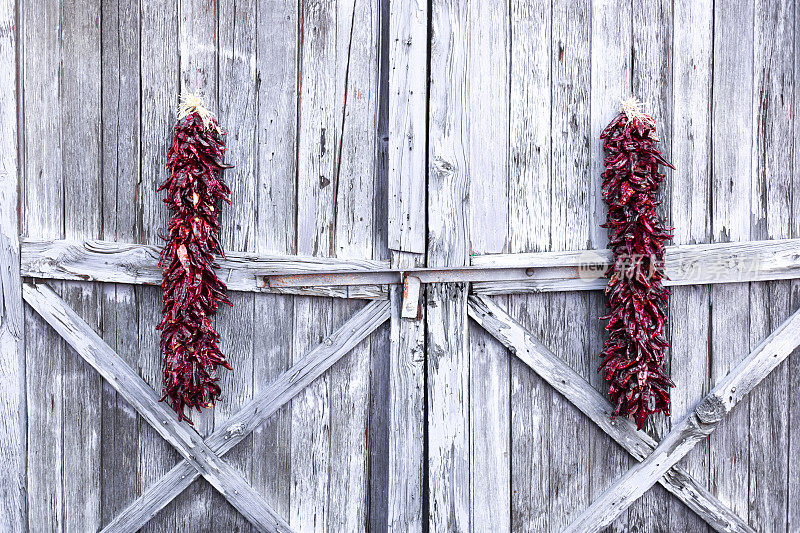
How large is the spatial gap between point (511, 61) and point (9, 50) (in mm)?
2465

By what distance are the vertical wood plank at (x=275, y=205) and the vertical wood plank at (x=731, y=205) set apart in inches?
87.0

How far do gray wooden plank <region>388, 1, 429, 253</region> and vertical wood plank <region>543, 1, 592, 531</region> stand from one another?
0.68 meters

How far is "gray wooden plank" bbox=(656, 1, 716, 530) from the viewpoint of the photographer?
253 cm

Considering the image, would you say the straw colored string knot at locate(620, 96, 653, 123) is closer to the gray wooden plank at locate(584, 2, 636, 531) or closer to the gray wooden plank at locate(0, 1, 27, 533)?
the gray wooden plank at locate(584, 2, 636, 531)

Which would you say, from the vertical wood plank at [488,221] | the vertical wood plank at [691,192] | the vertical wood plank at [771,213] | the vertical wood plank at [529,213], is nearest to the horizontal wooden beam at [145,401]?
the vertical wood plank at [488,221]

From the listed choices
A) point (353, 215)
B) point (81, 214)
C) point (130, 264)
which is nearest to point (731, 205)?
point (353, 215)

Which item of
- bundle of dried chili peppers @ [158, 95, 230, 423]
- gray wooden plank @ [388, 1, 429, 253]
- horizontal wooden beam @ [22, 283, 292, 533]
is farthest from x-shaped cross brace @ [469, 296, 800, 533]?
horizontal wooden beam @ [22, 283, 292, 533]

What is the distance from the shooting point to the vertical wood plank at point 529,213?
247cm

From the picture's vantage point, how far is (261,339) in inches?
97.9

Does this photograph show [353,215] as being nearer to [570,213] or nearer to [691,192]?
[570,213]

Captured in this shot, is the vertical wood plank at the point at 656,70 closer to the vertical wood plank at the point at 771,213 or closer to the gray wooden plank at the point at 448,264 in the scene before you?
the vertical wood plank at the point at 771,213

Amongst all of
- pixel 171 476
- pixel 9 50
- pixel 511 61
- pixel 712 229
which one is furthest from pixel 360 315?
pixel 9 50

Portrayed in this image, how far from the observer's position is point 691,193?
2.58 metres

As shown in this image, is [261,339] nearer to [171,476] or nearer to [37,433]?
[171,476]
